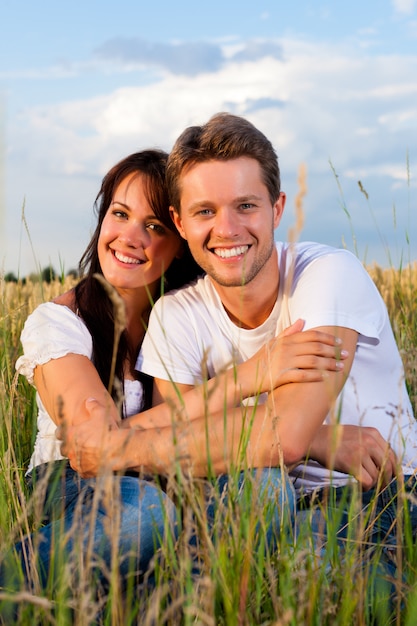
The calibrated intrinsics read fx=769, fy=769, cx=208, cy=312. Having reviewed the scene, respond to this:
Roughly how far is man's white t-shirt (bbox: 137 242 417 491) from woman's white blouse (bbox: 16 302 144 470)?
221mm

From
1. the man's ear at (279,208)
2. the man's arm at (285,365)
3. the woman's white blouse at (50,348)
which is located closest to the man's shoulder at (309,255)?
the man's ear at (279,208)

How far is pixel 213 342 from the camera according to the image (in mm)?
3070

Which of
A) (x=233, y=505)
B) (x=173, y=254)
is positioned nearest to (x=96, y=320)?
(x=173, y=254)

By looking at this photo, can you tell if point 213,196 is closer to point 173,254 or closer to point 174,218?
point 174,218

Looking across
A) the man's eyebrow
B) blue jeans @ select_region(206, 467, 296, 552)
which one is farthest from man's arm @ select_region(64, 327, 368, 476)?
the man's eyebrow

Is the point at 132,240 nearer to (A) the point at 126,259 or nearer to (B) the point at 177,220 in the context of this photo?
(A) the point at 126,259

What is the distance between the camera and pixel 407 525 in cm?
200

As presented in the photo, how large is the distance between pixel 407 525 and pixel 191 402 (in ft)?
3.01

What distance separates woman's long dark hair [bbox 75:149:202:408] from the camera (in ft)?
10.6

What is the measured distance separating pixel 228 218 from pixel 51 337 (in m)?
0.82

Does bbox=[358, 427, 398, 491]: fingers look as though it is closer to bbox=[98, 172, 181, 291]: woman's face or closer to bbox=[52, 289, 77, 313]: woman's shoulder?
bbox=[98, 172, 181, 291]: woman's face

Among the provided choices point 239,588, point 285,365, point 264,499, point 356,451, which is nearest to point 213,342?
point 285,365

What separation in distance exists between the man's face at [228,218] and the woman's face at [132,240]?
0.26 meters

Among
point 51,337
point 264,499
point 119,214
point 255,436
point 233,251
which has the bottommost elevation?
point 264,499
